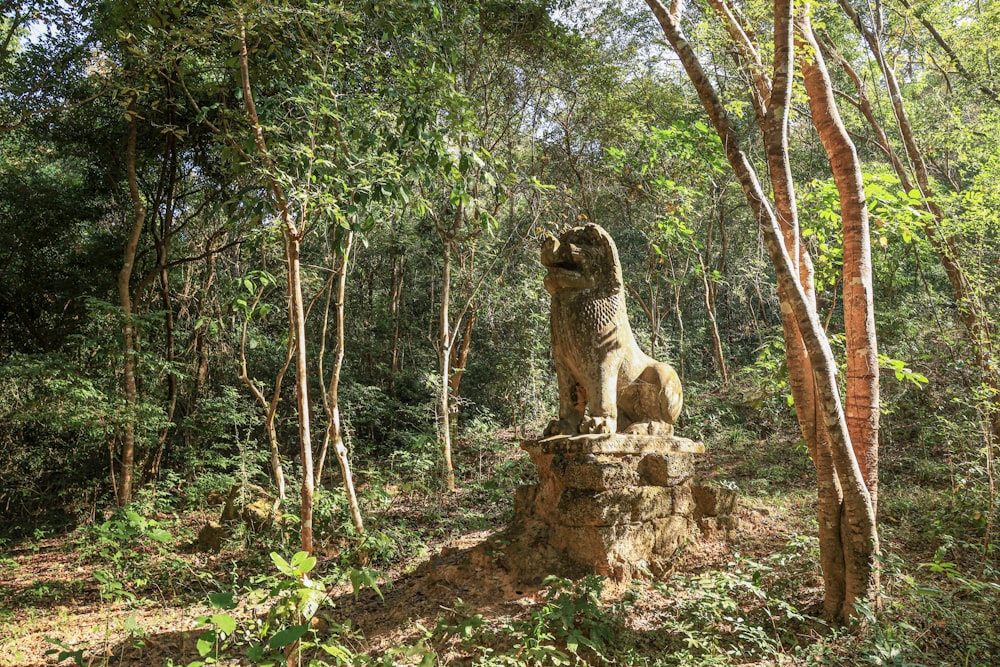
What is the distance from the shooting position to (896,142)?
1013 centimetres

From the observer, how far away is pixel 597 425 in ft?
13.3

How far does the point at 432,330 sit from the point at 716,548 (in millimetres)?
9833

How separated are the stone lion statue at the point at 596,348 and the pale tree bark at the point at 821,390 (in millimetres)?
1100

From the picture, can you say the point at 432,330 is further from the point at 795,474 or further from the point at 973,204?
the point at 973,204

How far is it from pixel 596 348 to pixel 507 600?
1861 millimetres

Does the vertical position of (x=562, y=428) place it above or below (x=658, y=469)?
above

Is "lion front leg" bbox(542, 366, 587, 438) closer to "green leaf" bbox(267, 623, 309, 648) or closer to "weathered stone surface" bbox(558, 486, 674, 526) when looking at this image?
"weathered stone surface" bbox(558, 486, 674, 526)

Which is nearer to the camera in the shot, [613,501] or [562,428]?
[613,501]

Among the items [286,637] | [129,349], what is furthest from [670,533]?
[129,349]

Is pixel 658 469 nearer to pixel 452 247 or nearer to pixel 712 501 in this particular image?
pixel 712 501

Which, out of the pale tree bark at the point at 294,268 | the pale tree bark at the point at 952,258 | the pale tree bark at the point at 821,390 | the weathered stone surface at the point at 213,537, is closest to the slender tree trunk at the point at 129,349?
the weathered stone surface at the point at 213,537

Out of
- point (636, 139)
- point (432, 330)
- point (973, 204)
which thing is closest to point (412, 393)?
point (432, 330)

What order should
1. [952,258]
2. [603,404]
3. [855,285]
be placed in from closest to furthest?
[855,285], [603,404], [952,258]

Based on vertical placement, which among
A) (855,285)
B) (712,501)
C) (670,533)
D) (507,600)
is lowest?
(507,600)
